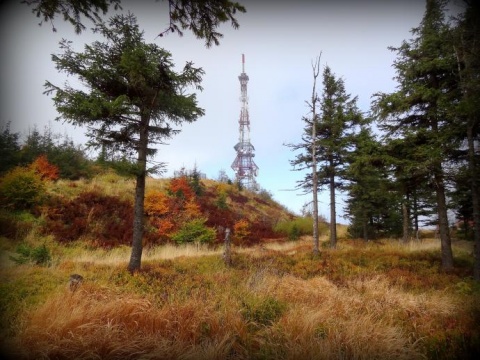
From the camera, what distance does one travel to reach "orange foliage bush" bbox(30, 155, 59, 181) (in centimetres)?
1859

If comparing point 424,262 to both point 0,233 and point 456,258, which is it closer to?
point 456,258

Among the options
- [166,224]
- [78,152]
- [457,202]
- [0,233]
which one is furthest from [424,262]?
[78,152]

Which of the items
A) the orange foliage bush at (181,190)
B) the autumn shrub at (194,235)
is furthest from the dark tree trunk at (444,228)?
the orange foliage bush at (181,190)

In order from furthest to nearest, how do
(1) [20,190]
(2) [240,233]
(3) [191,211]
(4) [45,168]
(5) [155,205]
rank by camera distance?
(2) [240,233] → (3) [191,211] → (5) [155,205] → (4) [45,168] → (1) [20,190]

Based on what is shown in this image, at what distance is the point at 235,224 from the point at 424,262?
47.6ft

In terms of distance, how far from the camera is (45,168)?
19328mm

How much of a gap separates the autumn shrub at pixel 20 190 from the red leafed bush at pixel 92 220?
1192 mm

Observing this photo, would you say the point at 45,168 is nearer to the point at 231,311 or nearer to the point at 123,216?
the point at 123,216

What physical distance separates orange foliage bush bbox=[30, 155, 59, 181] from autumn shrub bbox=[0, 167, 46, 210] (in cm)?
330

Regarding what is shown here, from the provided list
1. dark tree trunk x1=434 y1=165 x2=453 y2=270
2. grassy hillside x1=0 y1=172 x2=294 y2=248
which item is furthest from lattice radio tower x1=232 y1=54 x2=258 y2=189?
dark tree trunk x1=434 y1=165 x2=453 y2=270

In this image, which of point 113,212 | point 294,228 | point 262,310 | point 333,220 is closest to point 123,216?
point 113,212

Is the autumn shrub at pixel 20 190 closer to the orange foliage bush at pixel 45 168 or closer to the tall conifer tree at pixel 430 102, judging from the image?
the orange foliage bush at pixel 45 168

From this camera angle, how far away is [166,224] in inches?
720

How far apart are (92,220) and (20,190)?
14.5 ft
